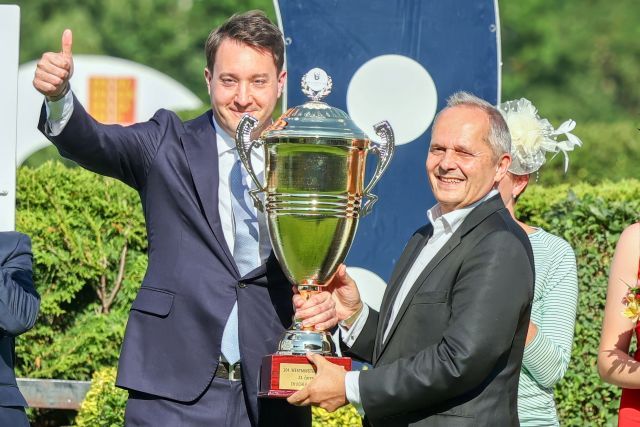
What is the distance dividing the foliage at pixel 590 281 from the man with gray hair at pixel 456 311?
8.06 feet

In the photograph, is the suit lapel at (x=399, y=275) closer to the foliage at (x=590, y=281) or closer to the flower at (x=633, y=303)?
the flower at (x=633, y=303)

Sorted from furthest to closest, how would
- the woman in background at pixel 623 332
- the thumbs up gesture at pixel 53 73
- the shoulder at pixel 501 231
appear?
the woman in background at pixel 623 332
the thumbs up gesture at pixel 53 73
the shoulder at pixel 501 231

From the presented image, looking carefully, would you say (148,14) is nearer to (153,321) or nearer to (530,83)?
(530,83)

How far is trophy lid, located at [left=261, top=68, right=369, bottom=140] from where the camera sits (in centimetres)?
443

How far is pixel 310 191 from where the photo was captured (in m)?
4.47

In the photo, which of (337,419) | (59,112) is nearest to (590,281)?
(337,419)

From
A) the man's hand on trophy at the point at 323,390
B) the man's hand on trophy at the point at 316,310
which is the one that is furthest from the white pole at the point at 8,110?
the man's hand on trophy at the point at 323,390

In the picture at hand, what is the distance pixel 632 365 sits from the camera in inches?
179

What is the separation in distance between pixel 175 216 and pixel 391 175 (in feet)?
5.78

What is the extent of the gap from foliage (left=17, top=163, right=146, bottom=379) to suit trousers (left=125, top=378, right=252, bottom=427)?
2532mm

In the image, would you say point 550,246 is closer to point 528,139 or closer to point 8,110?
point 528,139

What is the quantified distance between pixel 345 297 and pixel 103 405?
2.26 meters

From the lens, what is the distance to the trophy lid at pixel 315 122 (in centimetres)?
443

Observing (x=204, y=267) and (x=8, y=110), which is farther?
(x=8, y=110)
